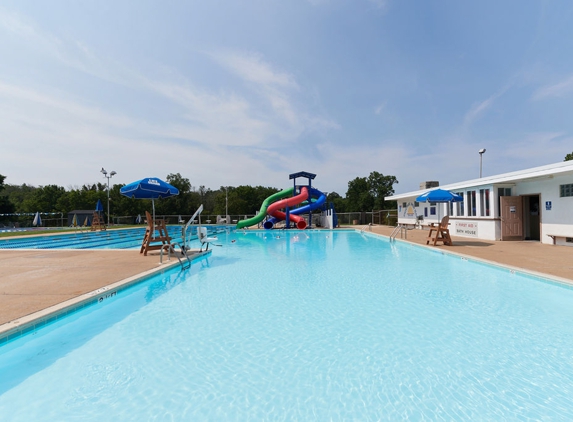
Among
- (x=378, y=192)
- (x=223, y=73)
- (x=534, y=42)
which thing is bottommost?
(x=378, y=192)

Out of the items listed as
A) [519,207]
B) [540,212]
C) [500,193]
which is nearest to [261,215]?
[500,193]

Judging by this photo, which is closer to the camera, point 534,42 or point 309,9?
point 309,9

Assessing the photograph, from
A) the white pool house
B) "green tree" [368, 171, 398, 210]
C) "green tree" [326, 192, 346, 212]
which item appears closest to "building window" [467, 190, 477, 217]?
the white pool house

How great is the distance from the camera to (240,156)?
22.8 m

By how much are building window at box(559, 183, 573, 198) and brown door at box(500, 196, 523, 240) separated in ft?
6.03

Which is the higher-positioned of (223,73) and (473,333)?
(223,73)

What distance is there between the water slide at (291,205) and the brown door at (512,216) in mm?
11809

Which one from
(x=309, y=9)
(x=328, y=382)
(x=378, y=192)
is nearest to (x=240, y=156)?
(x=309, y=9)

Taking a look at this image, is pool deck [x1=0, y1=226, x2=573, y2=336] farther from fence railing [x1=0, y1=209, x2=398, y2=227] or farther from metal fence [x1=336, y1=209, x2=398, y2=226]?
fence railing [x1=0, y1=209, x2=398, y2=227]

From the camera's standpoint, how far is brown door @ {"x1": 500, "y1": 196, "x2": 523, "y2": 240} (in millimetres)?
11953

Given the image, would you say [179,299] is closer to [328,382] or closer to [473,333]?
[328,382]

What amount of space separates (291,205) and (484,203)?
1188cm

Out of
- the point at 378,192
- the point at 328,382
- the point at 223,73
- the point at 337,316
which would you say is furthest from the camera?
the point at 378,192

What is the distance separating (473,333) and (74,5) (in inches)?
489
